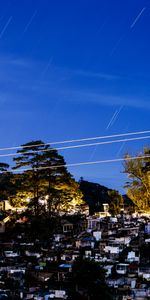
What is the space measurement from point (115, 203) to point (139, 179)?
20.8ft

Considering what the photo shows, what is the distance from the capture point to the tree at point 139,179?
23234 mm

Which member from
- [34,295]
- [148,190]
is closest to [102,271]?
[34,295]

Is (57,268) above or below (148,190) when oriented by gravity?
below

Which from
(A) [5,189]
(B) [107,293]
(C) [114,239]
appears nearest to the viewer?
(B) [107,293]

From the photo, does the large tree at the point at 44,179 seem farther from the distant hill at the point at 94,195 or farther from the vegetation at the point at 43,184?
the distant hill at the point at 94,195

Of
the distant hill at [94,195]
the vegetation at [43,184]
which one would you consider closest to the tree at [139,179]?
the vegetation at [43,184]

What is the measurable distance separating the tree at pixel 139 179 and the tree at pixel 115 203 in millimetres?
Answer: 4764

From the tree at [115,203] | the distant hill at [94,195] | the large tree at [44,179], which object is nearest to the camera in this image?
the large tree at [44,179]

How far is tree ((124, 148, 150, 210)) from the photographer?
23.2 m

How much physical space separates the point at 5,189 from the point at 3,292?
12.9 metres

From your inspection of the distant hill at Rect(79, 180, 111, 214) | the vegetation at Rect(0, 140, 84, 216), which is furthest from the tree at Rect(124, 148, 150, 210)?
the distant hill at Rect(79, 180, 111, 214)

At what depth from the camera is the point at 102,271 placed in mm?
12594

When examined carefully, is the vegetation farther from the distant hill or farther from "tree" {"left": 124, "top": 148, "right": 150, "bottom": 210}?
the distant hill

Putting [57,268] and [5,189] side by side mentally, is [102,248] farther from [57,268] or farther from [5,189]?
[5,189]
